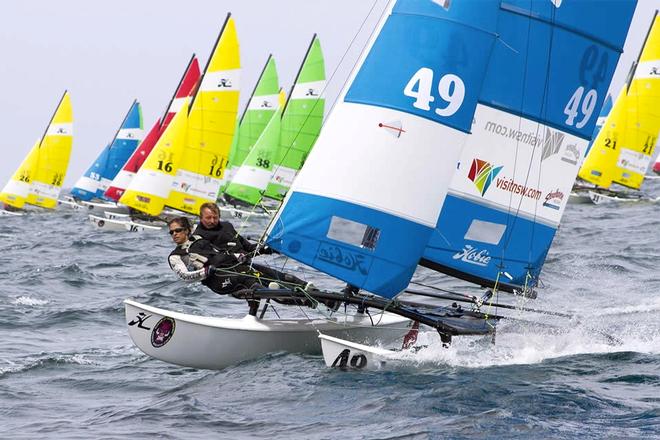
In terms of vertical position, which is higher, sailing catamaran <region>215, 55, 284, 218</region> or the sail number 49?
sailing catamaran <region>215, 55, 284, 218</region>

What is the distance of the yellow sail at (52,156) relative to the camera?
1438 inches

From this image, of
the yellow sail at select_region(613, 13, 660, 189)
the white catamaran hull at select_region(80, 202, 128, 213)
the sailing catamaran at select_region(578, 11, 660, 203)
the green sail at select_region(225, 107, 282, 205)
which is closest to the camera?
the yellow sail at select_region(613, 13, 660, 189)

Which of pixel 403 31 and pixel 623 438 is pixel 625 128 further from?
pixel 623 438

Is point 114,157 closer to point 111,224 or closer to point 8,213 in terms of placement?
point 8,213

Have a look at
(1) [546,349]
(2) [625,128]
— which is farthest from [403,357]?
(2) [625,128]

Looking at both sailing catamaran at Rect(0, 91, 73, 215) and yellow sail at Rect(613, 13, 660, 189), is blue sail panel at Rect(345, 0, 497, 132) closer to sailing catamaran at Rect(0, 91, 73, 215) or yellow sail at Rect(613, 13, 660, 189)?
yellow sail at Rect(613, 13, 660, 189)

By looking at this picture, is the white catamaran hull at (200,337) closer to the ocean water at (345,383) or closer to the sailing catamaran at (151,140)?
the ocean water at (345,383)

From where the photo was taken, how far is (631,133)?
2955 centimetres

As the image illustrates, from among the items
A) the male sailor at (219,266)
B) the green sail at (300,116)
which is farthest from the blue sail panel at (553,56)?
the green sail at (300,116)

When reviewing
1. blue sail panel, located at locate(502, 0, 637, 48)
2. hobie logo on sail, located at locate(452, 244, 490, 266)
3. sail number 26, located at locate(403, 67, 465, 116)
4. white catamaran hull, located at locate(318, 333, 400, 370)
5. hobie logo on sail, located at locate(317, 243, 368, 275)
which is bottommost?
white catamaran hull, located at locate(318, 333, 400, 370)

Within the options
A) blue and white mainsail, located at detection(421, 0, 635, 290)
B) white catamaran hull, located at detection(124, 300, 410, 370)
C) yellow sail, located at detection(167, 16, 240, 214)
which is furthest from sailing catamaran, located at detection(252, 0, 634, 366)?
yellow sail, located at detection(167, 16, 240, 214)

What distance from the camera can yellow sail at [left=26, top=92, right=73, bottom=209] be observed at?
36.5 m

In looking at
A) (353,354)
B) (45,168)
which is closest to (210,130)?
(45,168)

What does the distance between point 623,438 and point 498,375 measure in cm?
186
